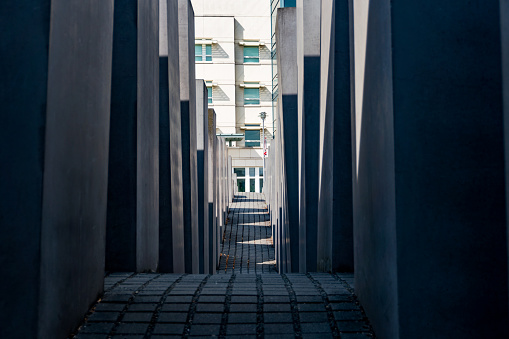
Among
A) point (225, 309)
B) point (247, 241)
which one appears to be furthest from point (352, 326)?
point (247, 241)

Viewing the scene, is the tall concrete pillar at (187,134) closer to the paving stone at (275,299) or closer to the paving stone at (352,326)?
the paving stone at (275,299)

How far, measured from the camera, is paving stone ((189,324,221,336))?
10.4ft

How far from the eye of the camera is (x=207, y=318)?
3.38 meters

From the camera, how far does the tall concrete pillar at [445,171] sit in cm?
273

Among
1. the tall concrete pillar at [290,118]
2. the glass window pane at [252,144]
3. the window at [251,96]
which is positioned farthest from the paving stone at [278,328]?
the glass window pane at [252,144]

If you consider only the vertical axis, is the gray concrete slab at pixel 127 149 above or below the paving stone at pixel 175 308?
above

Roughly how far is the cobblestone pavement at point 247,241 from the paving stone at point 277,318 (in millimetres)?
11560

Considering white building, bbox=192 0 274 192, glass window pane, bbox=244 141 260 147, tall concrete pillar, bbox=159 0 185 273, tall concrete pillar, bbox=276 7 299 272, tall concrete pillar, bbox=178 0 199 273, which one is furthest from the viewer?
glass window pane, bbox=244 141 260 147

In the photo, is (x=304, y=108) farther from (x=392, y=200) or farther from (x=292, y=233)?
(x=392, y=200)

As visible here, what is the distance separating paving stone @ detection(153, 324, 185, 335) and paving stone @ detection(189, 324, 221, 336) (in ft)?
0.25

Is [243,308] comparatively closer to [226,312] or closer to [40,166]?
[226,312]

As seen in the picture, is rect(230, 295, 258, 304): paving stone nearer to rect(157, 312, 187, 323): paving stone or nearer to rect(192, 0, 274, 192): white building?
rect(157, 312, 187, 323): paving stone

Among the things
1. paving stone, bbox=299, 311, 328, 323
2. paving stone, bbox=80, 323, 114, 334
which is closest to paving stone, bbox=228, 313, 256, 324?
paving stone, bbox=299, 311, 328, 323

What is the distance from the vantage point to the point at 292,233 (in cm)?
1063
